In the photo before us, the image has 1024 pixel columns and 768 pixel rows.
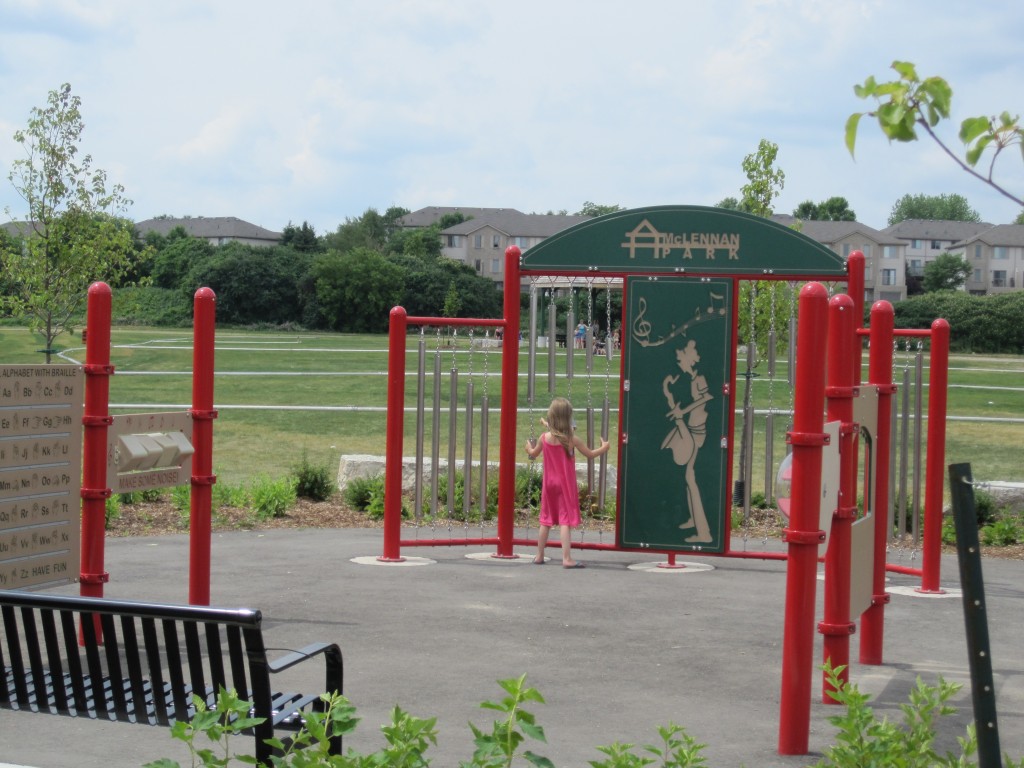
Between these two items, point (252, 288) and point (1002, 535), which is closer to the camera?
point (1002, 535)

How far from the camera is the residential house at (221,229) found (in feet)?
543

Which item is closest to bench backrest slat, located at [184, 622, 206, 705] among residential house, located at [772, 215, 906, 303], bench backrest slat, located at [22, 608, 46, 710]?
bench backrest slat, located at [22, 608, 46, 710]

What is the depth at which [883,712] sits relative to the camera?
21.2ft

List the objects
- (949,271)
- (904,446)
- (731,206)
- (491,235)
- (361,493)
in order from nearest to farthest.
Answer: (904,446), (361,493), (731,206), (949,271), (491,235)

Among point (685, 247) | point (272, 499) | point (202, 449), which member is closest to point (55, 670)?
point (202, 449)

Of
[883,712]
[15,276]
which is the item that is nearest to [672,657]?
[883,712]

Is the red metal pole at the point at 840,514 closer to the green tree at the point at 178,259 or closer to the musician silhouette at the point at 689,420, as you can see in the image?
the musician silhouette at the point at 689,420

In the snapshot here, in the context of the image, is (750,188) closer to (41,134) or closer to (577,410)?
(41,134)

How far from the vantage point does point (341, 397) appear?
111ft

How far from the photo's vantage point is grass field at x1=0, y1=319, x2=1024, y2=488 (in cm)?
2106

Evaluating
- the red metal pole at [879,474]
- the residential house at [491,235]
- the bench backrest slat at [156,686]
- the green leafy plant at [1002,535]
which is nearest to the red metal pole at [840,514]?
the red metal pole at [879,474]

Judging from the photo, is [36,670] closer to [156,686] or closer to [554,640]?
[156,686]

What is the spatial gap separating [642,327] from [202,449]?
153 inches

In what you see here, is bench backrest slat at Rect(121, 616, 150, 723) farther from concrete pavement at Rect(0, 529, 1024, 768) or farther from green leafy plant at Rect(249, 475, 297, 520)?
green leafy plant at Rect(249, 475, 297, 520)
